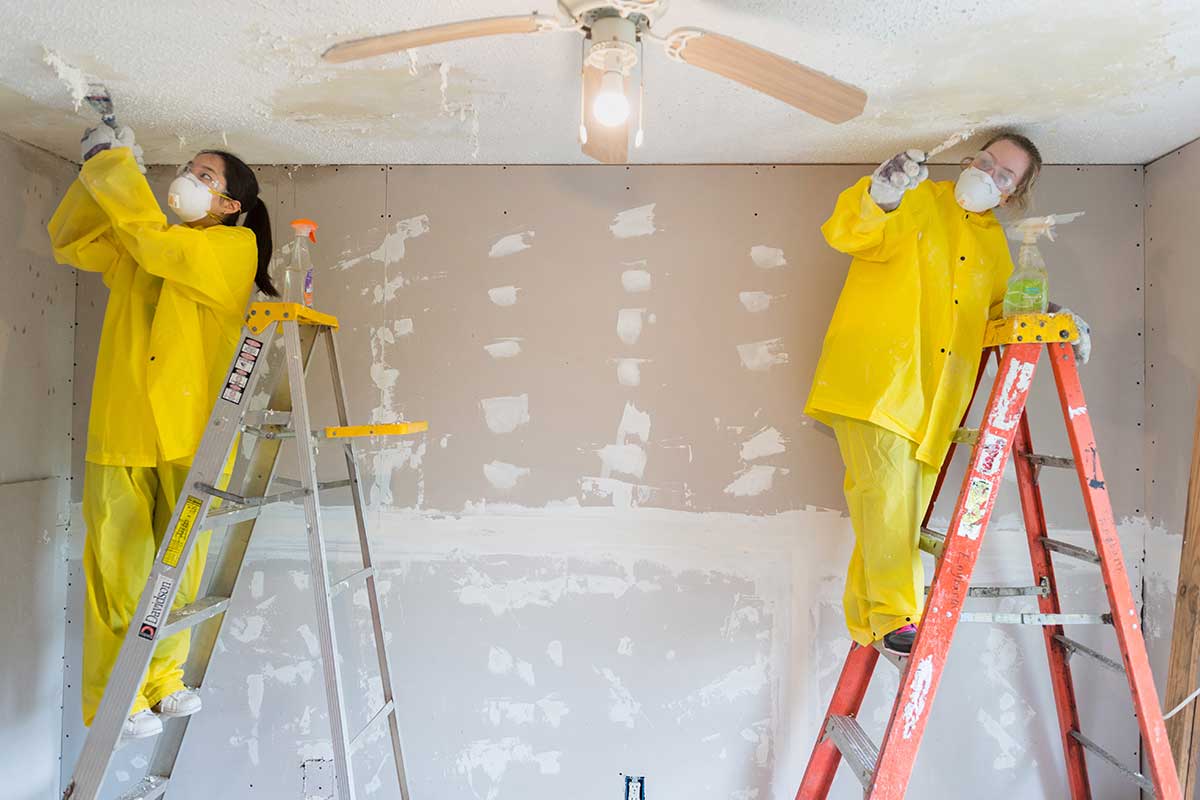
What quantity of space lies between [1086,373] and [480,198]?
1.87 metres

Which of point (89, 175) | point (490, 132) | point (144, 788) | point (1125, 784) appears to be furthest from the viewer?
point (1125, 784)

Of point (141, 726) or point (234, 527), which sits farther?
point (234, 527)

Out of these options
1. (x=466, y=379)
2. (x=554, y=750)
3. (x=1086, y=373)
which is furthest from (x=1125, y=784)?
(x=466, y=379)

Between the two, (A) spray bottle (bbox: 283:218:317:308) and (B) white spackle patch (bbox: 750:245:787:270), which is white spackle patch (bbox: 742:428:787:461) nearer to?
(B) white spackle patch (bbox: 750:245:787:270)

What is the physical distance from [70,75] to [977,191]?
2.09 meters

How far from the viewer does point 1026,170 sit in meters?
1.80

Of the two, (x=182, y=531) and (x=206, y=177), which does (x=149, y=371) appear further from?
(x=206, y=177)

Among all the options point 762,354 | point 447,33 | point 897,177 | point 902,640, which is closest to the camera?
point 447,33

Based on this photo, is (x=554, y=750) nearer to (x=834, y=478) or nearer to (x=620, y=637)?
(x=620, y=637)

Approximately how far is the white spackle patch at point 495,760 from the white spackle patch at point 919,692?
1.05 meters

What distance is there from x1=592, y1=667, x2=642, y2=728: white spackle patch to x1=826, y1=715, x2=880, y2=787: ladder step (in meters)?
0.56

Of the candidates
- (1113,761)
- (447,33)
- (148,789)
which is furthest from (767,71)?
(148,789)

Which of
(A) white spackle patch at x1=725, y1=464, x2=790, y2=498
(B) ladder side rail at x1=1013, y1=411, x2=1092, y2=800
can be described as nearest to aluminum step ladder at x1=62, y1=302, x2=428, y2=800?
(A) white spackle patch at x1=725, y1=464, x2=790, y2=498

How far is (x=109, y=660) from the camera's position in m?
1.76
